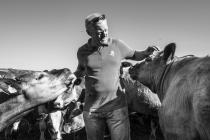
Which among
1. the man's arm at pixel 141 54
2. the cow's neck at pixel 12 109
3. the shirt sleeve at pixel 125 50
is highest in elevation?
the shirt sleeve at pixel 125 50

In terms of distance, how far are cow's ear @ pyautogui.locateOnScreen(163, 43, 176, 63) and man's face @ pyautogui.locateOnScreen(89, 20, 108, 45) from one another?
3.45ft

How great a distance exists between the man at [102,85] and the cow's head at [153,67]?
0.84 m

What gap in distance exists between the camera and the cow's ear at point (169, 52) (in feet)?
16.2

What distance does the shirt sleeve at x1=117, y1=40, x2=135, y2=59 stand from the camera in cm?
505

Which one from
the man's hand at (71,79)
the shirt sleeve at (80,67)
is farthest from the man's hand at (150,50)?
the man's hand at (71,79)

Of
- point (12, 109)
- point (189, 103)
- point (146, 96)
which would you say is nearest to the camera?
point (189, 103)

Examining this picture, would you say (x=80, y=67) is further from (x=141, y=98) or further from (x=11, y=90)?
(x=141, y=98)

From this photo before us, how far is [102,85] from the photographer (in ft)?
15.6

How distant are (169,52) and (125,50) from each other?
29.7 inches

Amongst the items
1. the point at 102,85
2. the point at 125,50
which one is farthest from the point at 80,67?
the point at 125,50

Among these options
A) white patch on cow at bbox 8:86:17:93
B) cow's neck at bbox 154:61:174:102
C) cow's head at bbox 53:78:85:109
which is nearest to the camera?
cow's neck at bbox 154:61:174:102

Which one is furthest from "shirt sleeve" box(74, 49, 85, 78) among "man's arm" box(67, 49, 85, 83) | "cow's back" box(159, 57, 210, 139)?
"cow's back" box(159, 57, 210, 139)

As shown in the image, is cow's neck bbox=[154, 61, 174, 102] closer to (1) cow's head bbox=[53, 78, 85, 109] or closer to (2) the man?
(2) the man

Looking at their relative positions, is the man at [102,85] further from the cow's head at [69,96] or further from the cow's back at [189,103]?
the cow's head at [69,96]
